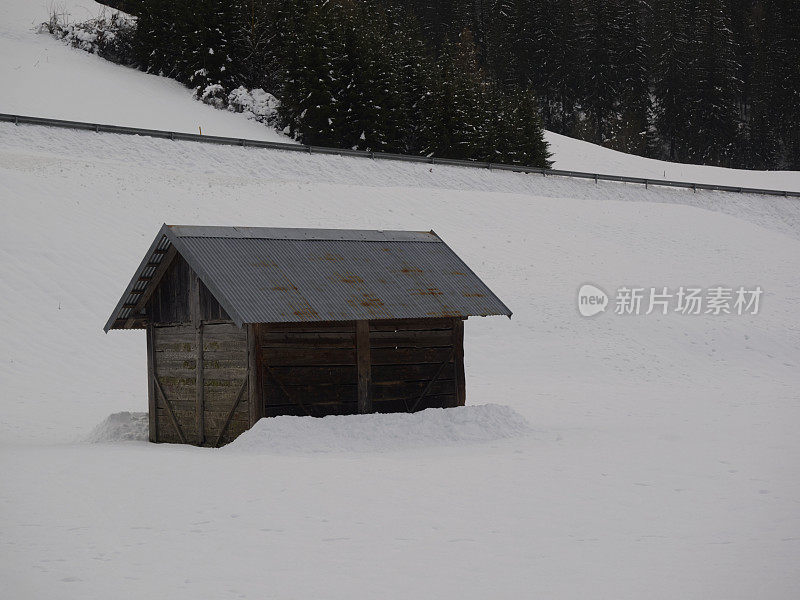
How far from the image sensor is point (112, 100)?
5759 cm

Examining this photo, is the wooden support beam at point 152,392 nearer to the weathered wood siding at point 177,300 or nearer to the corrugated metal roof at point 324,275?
the weathered wood siding at point 177,300

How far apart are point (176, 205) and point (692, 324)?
721 inches

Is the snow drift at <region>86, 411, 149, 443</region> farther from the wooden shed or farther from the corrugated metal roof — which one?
the corrugated metal roof

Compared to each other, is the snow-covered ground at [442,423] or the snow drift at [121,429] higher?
the snow-covered ground at [442,423]

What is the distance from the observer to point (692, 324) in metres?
33.5

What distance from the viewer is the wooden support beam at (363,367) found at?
694 inches

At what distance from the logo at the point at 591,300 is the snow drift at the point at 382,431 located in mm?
15519

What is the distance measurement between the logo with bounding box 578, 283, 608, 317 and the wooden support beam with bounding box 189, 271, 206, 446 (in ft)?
59.3

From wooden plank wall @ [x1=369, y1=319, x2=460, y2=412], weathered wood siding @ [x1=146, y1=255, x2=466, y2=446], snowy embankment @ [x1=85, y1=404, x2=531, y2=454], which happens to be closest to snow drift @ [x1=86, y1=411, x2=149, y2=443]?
snowy embankment @ [x1=85, y1=404, x2=531, y2=454]

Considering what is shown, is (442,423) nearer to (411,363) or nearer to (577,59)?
(411,363)

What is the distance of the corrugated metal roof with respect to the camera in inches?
661

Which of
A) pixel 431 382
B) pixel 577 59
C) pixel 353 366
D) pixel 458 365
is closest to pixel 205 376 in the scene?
pixel 353 366

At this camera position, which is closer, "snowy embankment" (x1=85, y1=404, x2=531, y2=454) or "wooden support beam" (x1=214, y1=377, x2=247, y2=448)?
"snowy embankment" (x1=85, y1=404, x2=531, y2=454)

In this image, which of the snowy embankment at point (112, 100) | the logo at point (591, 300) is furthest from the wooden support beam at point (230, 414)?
the snowy embankment at point (112, 100)
